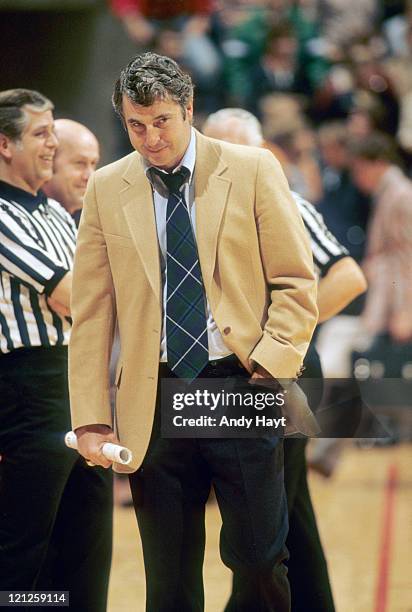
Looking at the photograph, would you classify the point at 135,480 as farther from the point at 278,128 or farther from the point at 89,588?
the point at 278,128

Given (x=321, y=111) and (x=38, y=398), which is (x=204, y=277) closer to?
(x=38, y=398)

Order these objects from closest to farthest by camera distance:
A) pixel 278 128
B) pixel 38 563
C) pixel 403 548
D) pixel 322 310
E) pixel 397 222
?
pixel 38 563, pixel 322 310, pixel 397 222, pixel 403 548, pixel 278 128

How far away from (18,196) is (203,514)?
1012 mm

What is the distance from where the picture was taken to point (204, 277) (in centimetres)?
243

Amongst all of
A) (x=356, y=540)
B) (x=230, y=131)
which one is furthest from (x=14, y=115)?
(x=356, y=540)

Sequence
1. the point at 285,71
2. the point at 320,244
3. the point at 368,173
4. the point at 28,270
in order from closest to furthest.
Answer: the point at 28,270 → the point at 320,244 → the point at 368,173 → the point at 285,71

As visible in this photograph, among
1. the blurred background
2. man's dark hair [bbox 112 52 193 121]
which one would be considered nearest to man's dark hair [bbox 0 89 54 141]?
man's dark hair [bbox 112 52 193 121]

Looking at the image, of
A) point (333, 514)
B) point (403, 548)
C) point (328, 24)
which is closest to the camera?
point (403, 548)

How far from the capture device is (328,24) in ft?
24.3

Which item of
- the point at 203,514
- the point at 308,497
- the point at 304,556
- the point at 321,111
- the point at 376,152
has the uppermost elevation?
the point at 321,111

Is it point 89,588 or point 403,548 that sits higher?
point 89,588

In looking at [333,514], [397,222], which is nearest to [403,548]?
[333,514]

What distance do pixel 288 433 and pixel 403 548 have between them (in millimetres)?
2293

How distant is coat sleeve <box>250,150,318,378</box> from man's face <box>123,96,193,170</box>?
0.19m
